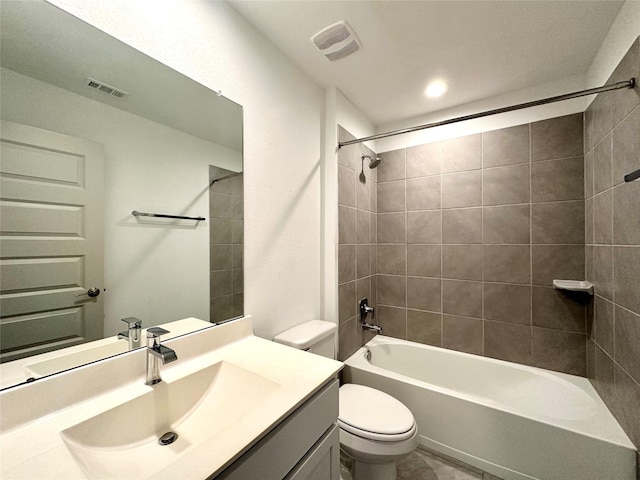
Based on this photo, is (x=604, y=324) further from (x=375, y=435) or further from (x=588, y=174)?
(x=375, y=435)

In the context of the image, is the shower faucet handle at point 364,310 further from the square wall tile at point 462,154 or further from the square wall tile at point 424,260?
the square wall tile at point 462,154

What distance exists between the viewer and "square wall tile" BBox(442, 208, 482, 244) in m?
1.97

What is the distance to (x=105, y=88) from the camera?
0.82m

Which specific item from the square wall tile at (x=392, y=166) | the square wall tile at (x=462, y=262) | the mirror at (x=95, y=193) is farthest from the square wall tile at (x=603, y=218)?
the mirror at (x=95, y=193)

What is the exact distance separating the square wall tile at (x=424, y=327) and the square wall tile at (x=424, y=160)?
1212mm

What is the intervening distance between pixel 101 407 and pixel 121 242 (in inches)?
18.8

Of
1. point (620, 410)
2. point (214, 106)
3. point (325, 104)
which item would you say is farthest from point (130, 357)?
point (620, 410)

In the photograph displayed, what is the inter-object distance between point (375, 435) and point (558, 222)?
1793 millimetres

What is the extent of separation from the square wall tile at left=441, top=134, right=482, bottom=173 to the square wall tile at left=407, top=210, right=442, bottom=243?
38cm

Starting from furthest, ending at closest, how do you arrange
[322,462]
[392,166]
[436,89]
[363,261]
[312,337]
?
[392,166] → [363,261] → [436,89] → [312,337] → [322,462]

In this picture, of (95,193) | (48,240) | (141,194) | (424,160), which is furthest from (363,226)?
(48,240)

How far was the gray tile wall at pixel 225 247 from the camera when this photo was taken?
1138 mm

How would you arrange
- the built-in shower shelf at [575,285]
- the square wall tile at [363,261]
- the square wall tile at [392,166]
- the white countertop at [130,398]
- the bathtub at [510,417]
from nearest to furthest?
the white countertop at [130,398] → the bathtub at [510,417] → the built-in shower shelf at [575,285] → the square wall tile at [363,261] → the square wall tile at [392,166]

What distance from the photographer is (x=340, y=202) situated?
1839 mm
